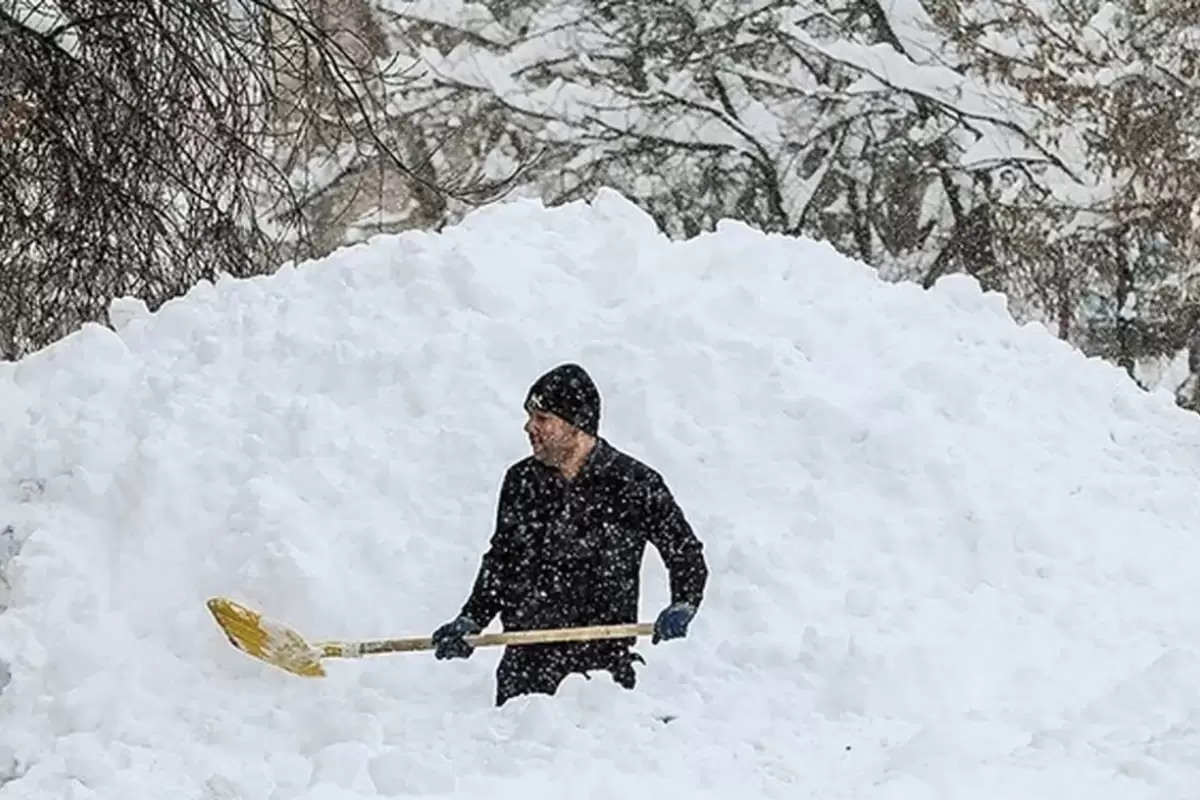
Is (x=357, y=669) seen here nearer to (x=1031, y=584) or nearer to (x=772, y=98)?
(x=1031, y=584)

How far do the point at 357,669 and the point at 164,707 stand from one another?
63 cm

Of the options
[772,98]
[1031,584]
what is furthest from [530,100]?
[1031,584]

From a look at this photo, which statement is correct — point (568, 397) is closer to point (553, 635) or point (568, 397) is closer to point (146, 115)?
point (553, 635)

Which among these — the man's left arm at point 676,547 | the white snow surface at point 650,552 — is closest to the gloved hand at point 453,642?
the white snow surface at point 650,552

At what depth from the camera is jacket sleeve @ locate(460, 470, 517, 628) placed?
196 inches

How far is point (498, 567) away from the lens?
5.05m

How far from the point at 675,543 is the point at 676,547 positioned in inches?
0.5

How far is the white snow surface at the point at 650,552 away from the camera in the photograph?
15.7 ft

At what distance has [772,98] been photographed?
693 inches

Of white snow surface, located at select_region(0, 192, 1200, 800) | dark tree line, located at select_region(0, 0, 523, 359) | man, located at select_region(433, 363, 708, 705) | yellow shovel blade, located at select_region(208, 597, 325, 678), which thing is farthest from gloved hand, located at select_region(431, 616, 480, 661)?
dark tree line, located at select_region(0, 0, 523, 359)

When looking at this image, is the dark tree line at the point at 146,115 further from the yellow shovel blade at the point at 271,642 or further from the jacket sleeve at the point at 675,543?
the jacket sleeve at the point at 675,543

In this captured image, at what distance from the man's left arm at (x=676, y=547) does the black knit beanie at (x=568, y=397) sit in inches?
12.1

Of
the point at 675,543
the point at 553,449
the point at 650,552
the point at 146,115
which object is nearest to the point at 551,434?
the point at 553,449

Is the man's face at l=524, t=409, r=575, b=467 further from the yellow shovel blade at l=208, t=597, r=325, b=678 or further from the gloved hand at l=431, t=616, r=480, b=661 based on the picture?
the yellow shovel blade at l=208, t=597, r=325, b=678
